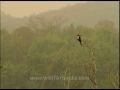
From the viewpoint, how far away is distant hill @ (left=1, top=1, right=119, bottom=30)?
12989 cm

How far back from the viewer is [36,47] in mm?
52750

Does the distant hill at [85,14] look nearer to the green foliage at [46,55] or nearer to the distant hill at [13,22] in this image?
the distant hill at [13,22]

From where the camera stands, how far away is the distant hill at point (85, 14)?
130m

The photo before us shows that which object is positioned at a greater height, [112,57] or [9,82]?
[112,57]

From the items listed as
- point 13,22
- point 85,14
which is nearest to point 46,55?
point 13,22

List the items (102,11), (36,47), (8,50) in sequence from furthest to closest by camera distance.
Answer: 1. (102,11)
2. (8,50)
3. (36,47)

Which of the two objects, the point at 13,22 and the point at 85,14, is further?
the point at 85,14

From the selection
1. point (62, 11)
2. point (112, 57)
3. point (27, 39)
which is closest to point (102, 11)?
point (62, 11)

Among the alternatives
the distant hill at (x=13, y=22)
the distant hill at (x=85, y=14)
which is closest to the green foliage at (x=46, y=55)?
the distant hill at (x=85, y=14)

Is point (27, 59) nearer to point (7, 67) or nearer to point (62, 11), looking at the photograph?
point (7, 67)

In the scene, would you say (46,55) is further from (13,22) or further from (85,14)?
(85,14)

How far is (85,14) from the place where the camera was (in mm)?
147625

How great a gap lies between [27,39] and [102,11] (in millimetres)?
84212

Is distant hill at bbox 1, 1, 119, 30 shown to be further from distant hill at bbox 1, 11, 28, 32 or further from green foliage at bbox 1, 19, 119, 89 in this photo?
green foliage at bbox 1, 19, 119, 89
